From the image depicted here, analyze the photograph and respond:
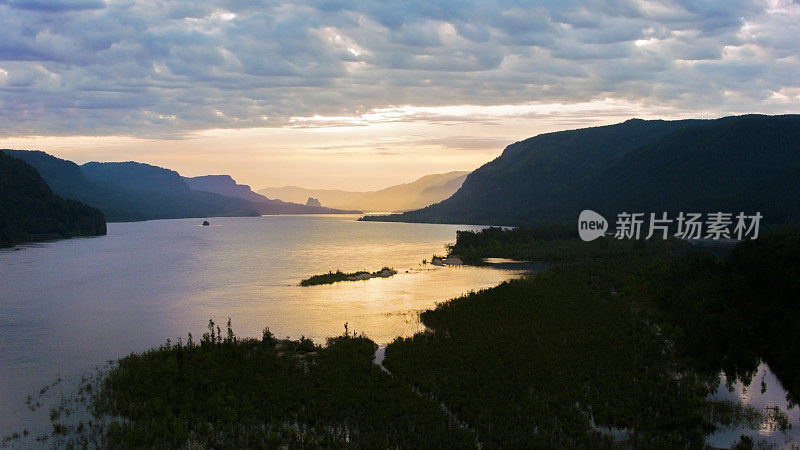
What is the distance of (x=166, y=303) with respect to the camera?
231 ft

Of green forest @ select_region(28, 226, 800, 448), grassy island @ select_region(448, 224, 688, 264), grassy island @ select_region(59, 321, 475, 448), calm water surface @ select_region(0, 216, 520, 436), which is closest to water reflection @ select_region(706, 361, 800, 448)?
green forest @ select_region(28, 226, 800, 448)

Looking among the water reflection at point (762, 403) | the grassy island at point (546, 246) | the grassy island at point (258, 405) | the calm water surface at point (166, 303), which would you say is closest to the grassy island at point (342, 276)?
the calm water surface at point (166, 303)

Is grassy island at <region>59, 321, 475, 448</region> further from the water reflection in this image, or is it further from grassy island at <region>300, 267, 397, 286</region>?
grassy island at <region>300, 267, 397, 286</region>

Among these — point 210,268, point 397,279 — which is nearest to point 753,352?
point 397,279

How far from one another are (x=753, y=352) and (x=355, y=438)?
28498mm

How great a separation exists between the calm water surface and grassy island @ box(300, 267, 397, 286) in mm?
2321

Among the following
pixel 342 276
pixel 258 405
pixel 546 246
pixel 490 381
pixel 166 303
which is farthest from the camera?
pixel 546 246

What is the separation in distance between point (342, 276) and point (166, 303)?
1144 inches

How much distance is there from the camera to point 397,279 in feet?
304

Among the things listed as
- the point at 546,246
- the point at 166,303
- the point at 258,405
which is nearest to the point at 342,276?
the point at 166,303

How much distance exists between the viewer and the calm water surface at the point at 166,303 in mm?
44188

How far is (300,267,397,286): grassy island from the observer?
87.5 m

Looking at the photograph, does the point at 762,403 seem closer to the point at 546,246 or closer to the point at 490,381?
the point at 490,381

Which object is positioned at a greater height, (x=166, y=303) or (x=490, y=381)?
(x=490, y=381)
